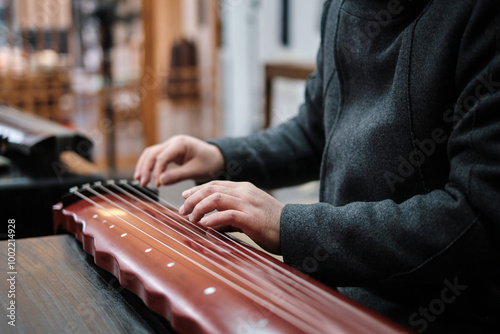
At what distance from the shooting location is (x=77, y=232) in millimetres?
990

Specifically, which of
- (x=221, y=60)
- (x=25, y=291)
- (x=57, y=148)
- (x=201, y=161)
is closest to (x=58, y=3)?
(x=221, y=60)

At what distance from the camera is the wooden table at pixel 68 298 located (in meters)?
0.70

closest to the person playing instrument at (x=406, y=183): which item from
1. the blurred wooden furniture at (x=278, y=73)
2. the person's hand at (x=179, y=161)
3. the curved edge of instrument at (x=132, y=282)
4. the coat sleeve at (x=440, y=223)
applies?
the coat sleeve at (x=440, y=223)

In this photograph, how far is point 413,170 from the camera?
93 cm

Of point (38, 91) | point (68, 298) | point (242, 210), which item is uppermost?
point (242, 210)

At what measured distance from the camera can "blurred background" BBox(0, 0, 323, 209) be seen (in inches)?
177

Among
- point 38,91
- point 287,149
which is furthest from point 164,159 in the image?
point 38,91

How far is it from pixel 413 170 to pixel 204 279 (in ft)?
1.45

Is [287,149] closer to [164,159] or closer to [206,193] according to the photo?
[164,159]

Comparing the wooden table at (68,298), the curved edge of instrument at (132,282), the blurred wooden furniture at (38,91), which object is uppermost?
the curved edge of instrument at (132,282)

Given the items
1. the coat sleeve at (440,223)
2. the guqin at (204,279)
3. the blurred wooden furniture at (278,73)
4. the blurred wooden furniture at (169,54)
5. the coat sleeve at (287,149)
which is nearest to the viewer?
the guqin at (204,279)

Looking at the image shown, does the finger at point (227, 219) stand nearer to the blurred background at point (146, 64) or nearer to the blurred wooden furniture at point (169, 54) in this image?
the blurred background at point (146, 64)

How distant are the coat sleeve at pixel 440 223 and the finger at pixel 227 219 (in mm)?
69

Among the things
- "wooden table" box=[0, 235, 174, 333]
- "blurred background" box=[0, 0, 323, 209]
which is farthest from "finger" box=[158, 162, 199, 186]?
"blurred background" box=[0, 0, 323, 209]
